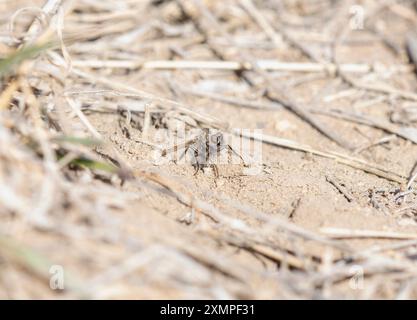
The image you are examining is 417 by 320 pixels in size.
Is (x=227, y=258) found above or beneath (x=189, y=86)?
beneath

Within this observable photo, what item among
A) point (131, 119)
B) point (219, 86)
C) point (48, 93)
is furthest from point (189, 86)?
point (48, 93)

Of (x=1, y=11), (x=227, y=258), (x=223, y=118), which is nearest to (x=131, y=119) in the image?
(x=223, y=118)

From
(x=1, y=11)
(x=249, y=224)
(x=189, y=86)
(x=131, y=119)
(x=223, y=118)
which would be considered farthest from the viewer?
(x=1, y=11)

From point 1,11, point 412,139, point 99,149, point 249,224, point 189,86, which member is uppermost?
point 1,11

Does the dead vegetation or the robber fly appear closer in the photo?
the dead vegetation

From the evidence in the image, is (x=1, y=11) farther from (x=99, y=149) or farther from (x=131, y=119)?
(x=99, y=149)

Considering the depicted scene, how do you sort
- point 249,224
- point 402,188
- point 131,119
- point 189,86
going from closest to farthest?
point 249,224, point 402,188, point 131,119, point 189,86

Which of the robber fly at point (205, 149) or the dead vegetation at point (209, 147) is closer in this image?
the dead vegetation at point (209, 147)

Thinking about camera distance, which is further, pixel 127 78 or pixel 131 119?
pixel 127 78
